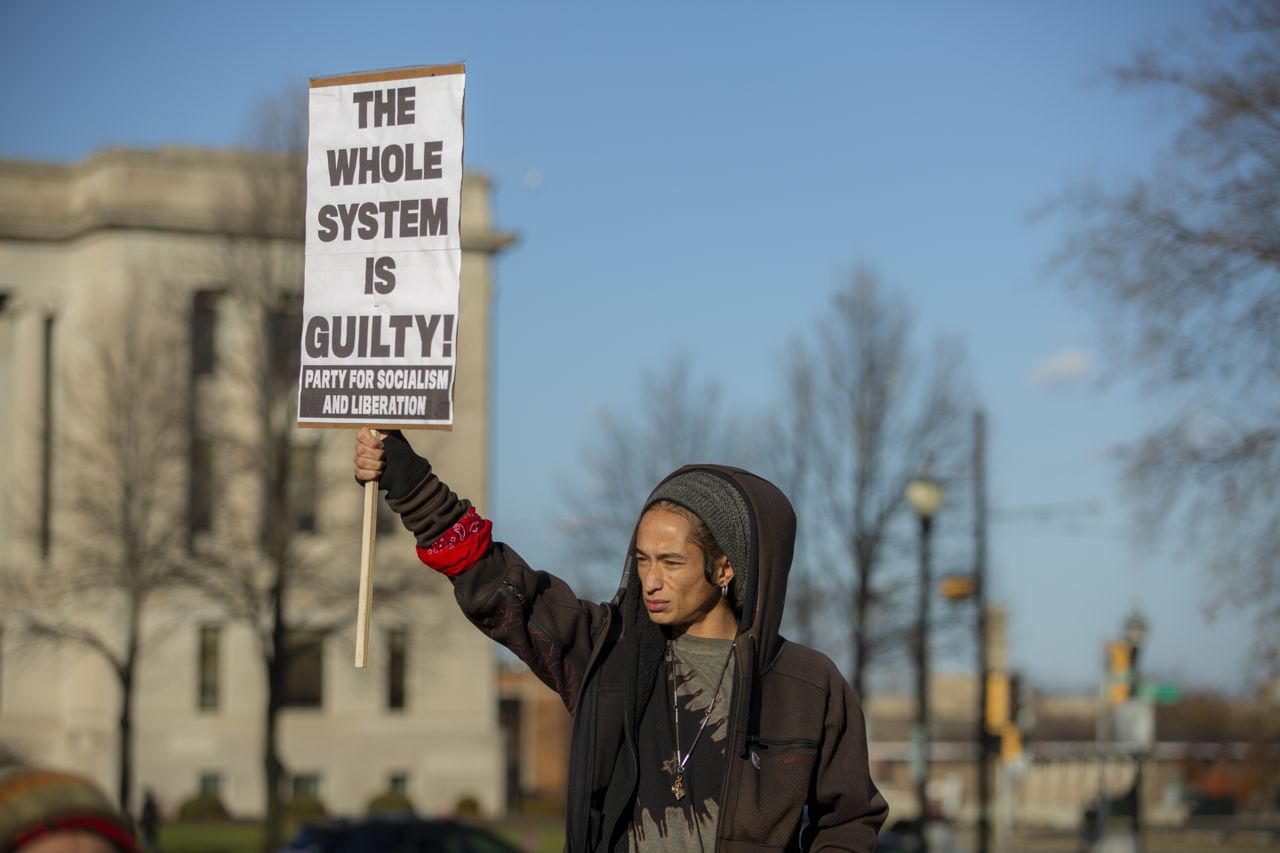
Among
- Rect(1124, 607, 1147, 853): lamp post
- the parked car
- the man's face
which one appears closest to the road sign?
Rect(1124, 607, 1147, 853): lamp post

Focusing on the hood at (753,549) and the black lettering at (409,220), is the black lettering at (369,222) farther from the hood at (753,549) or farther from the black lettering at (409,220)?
the hood at (753,549)

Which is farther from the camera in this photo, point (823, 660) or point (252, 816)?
point (252, 816)

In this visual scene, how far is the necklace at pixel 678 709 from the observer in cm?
424

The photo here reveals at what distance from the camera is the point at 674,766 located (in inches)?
168

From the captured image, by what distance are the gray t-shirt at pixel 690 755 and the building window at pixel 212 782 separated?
44.2 meters

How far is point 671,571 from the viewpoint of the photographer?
4.37 m

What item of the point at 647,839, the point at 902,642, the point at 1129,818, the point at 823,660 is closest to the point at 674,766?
the point at 647,839

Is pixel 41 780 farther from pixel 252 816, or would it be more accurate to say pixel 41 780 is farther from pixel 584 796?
pixel 252 816

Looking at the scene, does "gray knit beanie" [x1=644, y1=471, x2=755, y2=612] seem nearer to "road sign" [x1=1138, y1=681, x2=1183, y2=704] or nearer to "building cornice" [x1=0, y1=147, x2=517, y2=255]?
"road sign" [x1=1138, y1=681, x2=1183, y2=704]

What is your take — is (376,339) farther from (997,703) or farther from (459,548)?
(997,703)

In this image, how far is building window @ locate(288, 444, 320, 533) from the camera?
33000mm

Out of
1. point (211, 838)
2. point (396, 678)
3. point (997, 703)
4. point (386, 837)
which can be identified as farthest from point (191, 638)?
point (386, 837)

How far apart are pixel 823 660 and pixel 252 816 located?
44.4 m

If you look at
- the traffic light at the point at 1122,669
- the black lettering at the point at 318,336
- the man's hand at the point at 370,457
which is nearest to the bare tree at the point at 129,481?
the traffic light at the point at 1122,669
